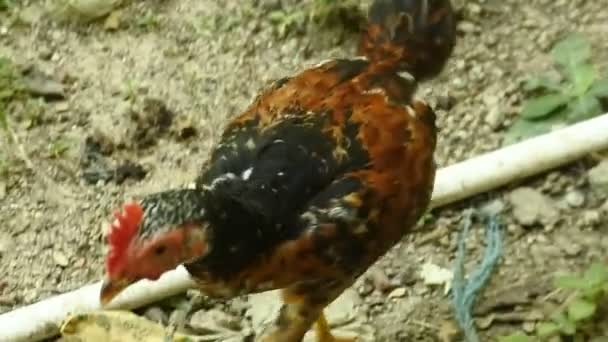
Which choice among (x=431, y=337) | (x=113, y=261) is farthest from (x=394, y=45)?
(x=113, y=261)

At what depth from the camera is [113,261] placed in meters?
1.89

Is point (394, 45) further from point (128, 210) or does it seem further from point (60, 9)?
point (60, 9)

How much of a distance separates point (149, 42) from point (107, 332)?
3.29 feet

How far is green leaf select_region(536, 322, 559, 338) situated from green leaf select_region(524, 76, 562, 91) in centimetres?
70

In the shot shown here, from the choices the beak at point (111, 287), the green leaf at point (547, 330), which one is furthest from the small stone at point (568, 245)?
the beak at point (111, 287)

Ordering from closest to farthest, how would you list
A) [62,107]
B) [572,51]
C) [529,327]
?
[529,327]
[572,51]
[62,107]

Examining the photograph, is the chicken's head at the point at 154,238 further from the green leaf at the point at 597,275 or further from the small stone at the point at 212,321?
the green leaf at the point at 597,275

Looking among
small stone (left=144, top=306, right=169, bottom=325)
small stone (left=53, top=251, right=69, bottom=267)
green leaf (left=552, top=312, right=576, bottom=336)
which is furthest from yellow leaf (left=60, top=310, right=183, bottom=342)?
green leaf (left=552, top=312, right=576, bottom=336)

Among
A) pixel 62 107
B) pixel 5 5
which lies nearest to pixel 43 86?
pixel 62 107

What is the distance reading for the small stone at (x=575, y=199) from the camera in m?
2.72

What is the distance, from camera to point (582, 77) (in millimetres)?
2824

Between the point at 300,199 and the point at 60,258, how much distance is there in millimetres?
886

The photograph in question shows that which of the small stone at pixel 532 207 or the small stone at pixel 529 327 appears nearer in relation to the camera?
the small stone at pixel 529 327

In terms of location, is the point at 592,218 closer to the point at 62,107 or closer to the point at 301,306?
the point at 301,306
